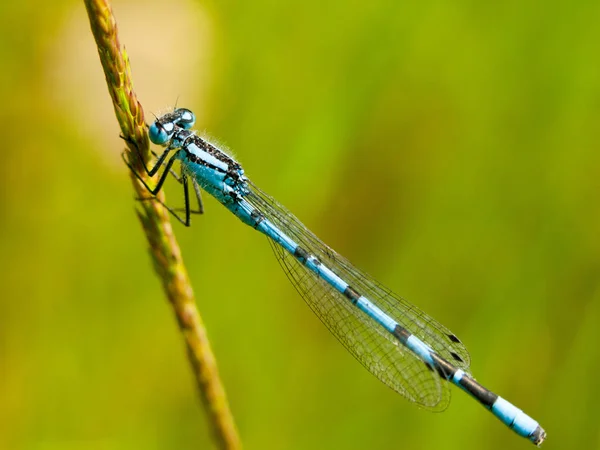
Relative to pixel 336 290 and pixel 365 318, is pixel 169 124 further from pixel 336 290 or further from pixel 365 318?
pixel 365 318

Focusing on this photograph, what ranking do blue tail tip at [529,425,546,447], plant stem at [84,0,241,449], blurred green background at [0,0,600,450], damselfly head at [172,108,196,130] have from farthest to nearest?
damselfly head at [172,108,196,130]
blurred green background at [0,0,600,450]
blue tail tip at [529,425,546,447]
plant stem at [84,0,241,449]

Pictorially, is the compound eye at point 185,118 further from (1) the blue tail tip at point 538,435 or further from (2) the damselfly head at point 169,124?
(1) the blue tail tip at point 538,435

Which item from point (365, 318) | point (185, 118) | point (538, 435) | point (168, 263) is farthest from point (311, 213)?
point (168, 263)

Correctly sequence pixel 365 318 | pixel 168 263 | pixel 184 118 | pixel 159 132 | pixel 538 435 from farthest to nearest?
pixel 365 318
pixel 184 118
pixel 159 132
pixel 538 435
pixel 168 263

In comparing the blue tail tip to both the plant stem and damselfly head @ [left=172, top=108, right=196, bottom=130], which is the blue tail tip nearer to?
the plant stem

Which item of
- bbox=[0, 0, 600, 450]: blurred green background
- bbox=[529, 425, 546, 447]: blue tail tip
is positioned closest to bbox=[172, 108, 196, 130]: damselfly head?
Answer: bbox=[0, 0, 600, 450]: blurred green background

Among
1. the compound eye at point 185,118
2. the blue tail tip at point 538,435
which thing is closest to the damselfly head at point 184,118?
the compound eye at point 185,118

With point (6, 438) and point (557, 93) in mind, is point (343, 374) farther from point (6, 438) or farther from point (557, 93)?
point (557, 93)
